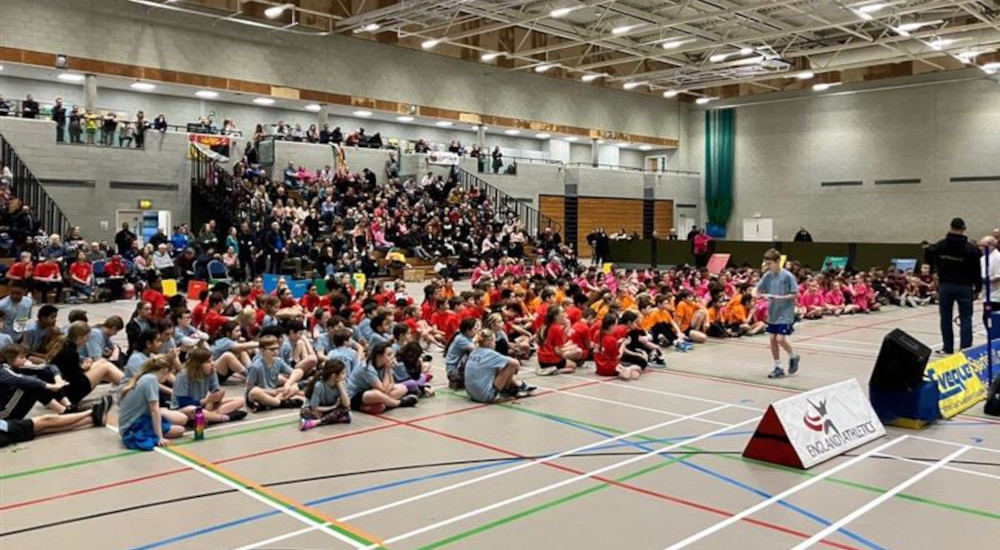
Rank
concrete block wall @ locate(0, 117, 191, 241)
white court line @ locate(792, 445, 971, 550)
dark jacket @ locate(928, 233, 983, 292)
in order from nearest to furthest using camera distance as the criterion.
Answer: white court line @ locate(792, 445, 971, 550) < dark jacket @ locate(928, 233, 983, 292) < concrete block wall @ locate(0, 117, 191, 241)

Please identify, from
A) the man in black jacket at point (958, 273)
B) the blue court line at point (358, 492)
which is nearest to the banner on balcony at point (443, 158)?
the man in black jacket at point (958, 273)

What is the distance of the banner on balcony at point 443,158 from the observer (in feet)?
111

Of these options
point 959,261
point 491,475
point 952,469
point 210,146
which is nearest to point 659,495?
point 491,475

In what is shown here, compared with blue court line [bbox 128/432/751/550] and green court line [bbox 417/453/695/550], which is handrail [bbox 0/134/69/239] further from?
green court line [bbox 417/453/695/550]

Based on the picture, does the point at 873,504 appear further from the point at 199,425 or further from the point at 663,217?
the point at 663,217

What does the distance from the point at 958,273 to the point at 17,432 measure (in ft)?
41.0

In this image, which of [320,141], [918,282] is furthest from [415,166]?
[918,282]

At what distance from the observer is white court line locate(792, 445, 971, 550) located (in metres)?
5.19

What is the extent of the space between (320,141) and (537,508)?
28039 mm

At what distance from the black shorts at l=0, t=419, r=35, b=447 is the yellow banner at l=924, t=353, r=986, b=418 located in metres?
9.07

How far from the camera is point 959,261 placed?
11992mm

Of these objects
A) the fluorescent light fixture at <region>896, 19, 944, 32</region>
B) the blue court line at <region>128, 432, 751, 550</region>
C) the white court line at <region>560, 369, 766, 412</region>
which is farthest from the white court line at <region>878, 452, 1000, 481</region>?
the fluorescent light fixture at <region>896, 19, 944, 32</region>

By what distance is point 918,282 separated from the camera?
2361 cm

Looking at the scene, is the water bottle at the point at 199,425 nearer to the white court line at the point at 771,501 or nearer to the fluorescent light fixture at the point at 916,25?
the white court line at the point at 771,501
